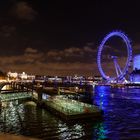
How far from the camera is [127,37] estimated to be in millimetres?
104875

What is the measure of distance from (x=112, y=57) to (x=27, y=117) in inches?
3933

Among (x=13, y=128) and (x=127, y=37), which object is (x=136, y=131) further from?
(x=127, y=37)

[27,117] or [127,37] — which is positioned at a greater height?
[127,37]

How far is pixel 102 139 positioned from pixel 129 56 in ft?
277

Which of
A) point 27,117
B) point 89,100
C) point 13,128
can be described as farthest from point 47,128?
point 89,100

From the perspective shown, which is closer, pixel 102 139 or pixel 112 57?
pixel 102 139

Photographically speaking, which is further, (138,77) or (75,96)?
(138,77)

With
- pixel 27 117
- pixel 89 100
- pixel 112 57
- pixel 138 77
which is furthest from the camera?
pixel 138 77

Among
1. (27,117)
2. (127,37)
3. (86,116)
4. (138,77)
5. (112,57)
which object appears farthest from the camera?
→ (138,77)

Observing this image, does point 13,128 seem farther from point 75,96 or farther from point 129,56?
point 129,56

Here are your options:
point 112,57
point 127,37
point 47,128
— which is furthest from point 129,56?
point 47,128

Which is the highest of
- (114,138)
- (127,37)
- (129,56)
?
(127,37)

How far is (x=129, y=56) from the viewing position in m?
107

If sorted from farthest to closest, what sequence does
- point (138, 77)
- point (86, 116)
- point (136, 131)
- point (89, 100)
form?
point (138, 77), point (89, 100), point (86, 116), point (136, 131)
